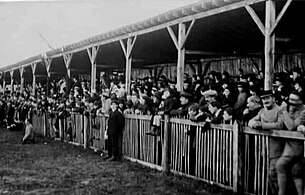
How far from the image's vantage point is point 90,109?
52.5 feet

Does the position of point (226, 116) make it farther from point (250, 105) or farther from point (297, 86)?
point (297, 86)

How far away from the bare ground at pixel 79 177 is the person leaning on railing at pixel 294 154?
1.74m

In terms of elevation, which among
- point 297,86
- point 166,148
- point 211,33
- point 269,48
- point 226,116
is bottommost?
point 166,148

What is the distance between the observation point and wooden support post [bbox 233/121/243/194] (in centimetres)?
830

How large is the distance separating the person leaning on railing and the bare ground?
68.3 inches

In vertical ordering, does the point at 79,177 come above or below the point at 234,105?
below

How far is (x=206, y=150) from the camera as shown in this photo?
9391mm

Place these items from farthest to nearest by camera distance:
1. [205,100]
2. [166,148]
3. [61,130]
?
[61,130]
[166,148]
[205,100]

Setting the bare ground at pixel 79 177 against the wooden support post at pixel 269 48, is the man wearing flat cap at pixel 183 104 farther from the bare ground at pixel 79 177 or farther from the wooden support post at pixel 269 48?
the wooden support post at pixel 269 48

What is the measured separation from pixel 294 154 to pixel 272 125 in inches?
23.0

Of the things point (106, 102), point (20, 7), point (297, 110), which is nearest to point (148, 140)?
point (106, 102)

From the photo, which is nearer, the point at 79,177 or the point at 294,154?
the point at 294,154

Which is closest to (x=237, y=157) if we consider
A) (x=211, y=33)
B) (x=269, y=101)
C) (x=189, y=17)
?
(x=269, y=101)

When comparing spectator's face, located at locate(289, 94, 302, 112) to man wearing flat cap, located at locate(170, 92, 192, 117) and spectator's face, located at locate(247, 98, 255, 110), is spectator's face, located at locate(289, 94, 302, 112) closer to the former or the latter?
spectator's face, located at locate(247, 98, 255, 110)
